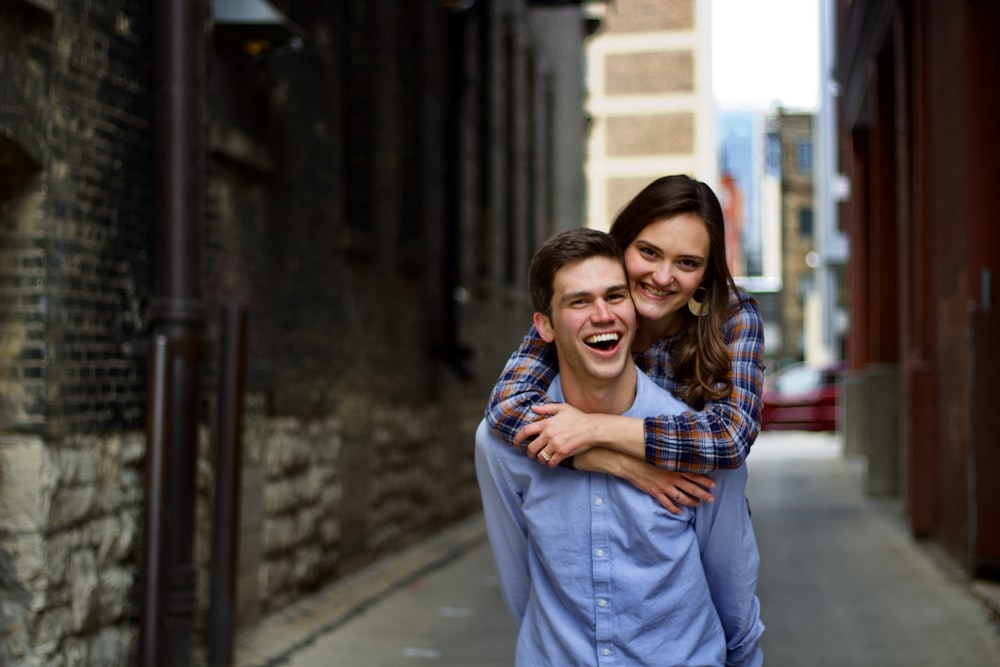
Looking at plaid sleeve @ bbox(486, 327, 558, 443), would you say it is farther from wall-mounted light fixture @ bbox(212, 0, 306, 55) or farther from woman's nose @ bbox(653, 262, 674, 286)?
wall-mounted light fixture @ bbox(212, 0, 306, 55)

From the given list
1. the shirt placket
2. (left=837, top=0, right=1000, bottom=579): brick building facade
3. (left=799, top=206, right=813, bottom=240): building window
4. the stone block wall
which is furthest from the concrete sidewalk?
(left=799, top=206, right=813, bottom=240): building window

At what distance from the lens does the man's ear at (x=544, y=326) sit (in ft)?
9.82

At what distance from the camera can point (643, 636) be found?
2922 mm

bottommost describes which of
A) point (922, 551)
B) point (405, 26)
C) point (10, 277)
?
point (922, 551)

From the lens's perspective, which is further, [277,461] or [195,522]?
[277,461]

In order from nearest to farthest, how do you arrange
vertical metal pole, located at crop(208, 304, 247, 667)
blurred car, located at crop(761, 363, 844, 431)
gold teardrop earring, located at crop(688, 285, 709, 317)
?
gold teardrop earring, located at crop(688, 285, 709, 317) → vertical metal pole, located at crop(208, 304, 247, 667) → blurred car, located at crop(761, 363, 844, 431)

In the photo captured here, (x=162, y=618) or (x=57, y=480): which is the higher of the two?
(x=57, y=480)

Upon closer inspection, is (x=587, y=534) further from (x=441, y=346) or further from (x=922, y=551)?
(x=441, y=346)

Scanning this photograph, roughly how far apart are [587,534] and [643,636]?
24cm

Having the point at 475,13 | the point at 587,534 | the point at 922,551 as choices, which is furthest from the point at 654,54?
the point at 587,534

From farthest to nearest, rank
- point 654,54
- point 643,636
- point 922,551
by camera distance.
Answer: point 654,54
point 922,551
point 643,636

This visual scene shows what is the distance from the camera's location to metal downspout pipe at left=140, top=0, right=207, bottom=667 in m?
6.61

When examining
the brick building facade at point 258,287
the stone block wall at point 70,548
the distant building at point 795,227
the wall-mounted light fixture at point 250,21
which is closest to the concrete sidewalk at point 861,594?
the brick building facade at point 258,287

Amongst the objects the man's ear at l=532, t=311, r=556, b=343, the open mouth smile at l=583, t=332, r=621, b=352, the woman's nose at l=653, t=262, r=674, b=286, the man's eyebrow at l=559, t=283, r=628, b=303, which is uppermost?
the woman's nose at l=653, t=262, r=674, b=286
